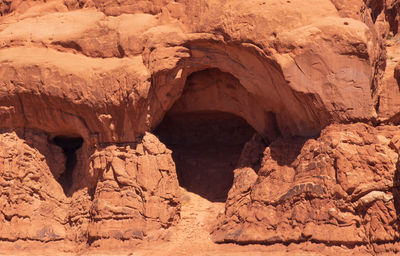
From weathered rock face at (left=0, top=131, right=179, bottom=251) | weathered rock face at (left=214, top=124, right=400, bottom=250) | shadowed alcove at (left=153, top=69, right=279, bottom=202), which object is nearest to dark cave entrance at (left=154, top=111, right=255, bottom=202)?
shadowed alcove at (left=153, top=69, right=279, bottom=202)

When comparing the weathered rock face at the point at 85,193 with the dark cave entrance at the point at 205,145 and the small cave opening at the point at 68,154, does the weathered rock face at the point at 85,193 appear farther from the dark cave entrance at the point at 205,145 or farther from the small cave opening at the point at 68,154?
the dark cave entrance at the point at 205,145

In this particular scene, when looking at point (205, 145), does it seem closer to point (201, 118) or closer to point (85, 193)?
point (201, 118)

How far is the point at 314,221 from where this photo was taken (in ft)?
42.2

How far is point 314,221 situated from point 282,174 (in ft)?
3.61

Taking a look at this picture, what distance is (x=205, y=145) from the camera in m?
16.2

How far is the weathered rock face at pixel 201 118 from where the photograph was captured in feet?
42.5

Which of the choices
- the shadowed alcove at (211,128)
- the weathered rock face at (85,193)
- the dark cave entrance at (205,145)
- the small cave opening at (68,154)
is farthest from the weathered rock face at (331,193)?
the small cave opening at (68,154)

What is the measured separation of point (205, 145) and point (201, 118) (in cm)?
66

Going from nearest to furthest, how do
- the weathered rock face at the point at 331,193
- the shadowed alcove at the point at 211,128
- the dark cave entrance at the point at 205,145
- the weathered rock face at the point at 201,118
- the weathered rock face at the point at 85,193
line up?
the weathered rock face at the point at 331,193
the weathered rock face at the point at 201,118
the weathered rock face at the point at 85,193
the shadowed alcove at the point at 211,128
the dark cave entrance at the point at 205,145

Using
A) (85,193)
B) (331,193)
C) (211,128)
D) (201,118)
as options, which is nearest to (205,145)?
(211,128)

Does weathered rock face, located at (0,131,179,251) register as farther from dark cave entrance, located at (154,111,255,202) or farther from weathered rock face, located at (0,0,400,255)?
dark cave entrance, located at (154,111,255,202)

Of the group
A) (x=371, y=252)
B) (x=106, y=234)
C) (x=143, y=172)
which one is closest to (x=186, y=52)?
(x=143, y=172)

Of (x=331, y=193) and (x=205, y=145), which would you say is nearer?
(x=331, y=193)

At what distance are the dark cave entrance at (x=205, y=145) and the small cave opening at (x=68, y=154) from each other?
1.69 meters
